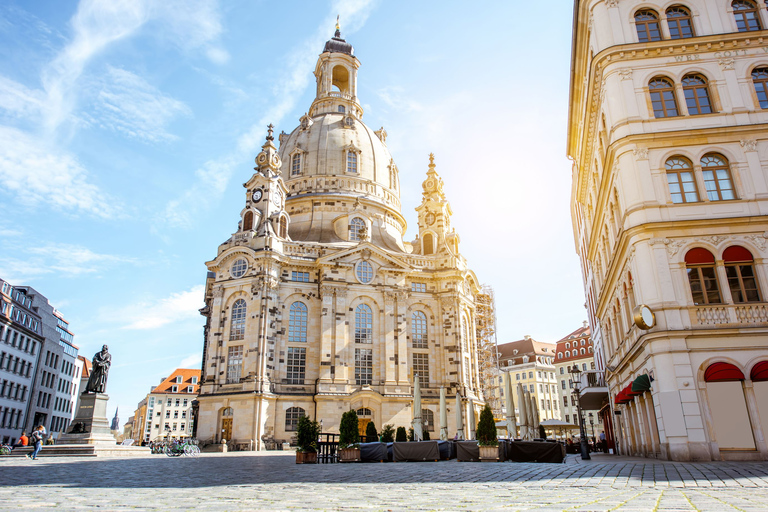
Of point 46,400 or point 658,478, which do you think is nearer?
point 658,478

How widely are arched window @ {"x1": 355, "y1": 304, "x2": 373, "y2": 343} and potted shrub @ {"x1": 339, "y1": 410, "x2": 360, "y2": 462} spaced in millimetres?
25684

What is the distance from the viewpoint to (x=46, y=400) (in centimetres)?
7331

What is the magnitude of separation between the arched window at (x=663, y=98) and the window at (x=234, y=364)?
125 feet

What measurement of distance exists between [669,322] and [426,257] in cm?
3753

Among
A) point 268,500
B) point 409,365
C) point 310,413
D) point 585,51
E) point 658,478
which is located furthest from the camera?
point 409,365

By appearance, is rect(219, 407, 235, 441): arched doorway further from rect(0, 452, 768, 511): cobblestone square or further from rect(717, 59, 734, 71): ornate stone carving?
rect(717, 59, 734, 71): ornate stone carving

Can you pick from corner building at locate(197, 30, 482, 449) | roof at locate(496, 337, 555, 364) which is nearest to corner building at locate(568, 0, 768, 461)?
corner building at locate(197, 30, 482, 449)

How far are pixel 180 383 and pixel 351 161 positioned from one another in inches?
2733

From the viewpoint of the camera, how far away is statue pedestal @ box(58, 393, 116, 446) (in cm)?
3052

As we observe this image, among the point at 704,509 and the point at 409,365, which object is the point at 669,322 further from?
the point at 409,365

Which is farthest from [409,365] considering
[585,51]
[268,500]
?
[268,500]

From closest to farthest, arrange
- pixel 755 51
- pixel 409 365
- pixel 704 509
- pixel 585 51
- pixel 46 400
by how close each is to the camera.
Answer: pixel 704 509, pixel 755 51, pixel 585 51, pixel 409 365, pixel 46 400

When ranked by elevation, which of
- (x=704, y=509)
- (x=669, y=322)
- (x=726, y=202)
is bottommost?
(x=704, y=509)

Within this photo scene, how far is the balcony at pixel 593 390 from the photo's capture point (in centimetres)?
3831
